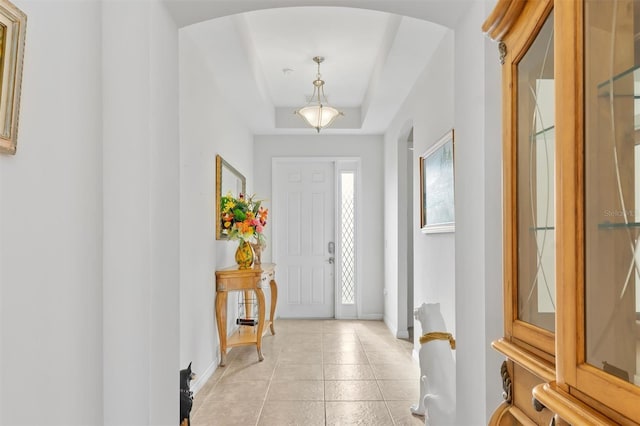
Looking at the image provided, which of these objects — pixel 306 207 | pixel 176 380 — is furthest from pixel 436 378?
pixel 306 207

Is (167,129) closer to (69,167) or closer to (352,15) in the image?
(69,167)

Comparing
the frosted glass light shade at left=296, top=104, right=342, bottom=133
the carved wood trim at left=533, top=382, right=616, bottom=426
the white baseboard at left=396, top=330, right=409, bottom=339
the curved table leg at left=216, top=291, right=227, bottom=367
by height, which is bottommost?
the white baseboard at left=396, top=330, right=409, bottom=339

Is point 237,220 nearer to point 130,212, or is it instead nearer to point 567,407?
point 130,212

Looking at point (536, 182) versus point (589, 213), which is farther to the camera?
point (536, 182)

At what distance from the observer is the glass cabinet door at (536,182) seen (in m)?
1.05

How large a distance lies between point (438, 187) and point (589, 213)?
9.24 ft

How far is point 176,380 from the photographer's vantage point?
210cm

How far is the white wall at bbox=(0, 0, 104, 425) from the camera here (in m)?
1.28

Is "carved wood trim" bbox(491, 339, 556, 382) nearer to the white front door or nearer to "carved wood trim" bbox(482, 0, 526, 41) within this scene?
"carved wood trim" bbox(482, 0, 526, 41)

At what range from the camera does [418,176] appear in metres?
4.28

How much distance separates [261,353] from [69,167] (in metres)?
3.27

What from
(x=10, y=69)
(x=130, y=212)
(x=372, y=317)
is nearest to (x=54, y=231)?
(x=130, y=212)

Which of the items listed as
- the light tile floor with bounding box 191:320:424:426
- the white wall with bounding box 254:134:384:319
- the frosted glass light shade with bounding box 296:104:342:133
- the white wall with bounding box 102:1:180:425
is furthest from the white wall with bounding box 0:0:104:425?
the white wall with bounding box 254:134:384:319

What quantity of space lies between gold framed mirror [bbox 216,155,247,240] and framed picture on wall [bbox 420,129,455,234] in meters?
1.77
